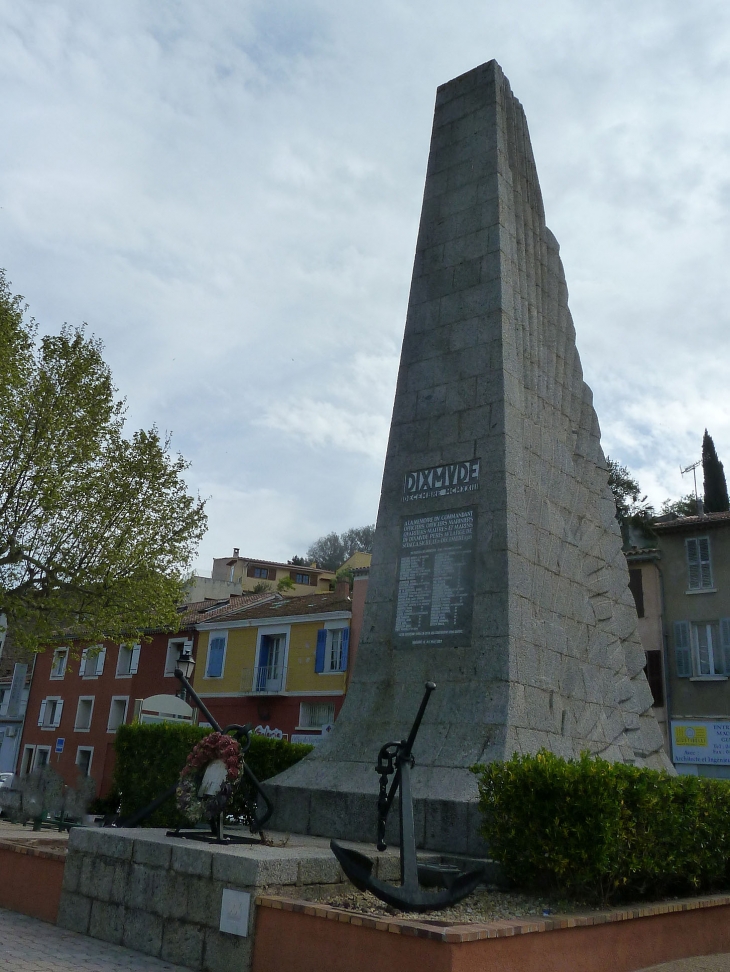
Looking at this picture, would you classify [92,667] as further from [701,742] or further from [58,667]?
[701,742]

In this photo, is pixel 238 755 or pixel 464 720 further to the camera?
pixel 464 720

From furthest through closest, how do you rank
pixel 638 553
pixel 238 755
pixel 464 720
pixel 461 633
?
pixel 638 553 → pixel 461 633 → pixel 464 720 → pixel 238 755

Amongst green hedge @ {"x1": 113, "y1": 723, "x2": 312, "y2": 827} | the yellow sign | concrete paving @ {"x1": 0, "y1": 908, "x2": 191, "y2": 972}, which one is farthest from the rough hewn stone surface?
the yellow sign

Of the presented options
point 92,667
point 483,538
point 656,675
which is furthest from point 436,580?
point 92,667

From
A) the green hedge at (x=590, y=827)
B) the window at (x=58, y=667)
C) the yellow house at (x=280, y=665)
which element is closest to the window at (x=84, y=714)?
the window at (x=58, y=667)

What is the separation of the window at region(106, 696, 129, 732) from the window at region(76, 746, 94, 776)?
1378 mm

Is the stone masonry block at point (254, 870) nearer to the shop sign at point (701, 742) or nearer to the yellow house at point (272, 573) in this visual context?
the shop sign at point (701, 742)

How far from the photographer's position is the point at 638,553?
2623 cm

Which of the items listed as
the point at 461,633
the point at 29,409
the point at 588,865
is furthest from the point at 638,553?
the point at 588,865

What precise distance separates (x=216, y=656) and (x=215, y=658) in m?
0.08

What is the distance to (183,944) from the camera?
5711mm

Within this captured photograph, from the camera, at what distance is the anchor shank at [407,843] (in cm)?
525

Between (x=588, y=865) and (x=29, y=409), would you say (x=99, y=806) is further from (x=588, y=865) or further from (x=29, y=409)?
(x=588, y=865)

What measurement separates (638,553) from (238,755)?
71.0 ft
